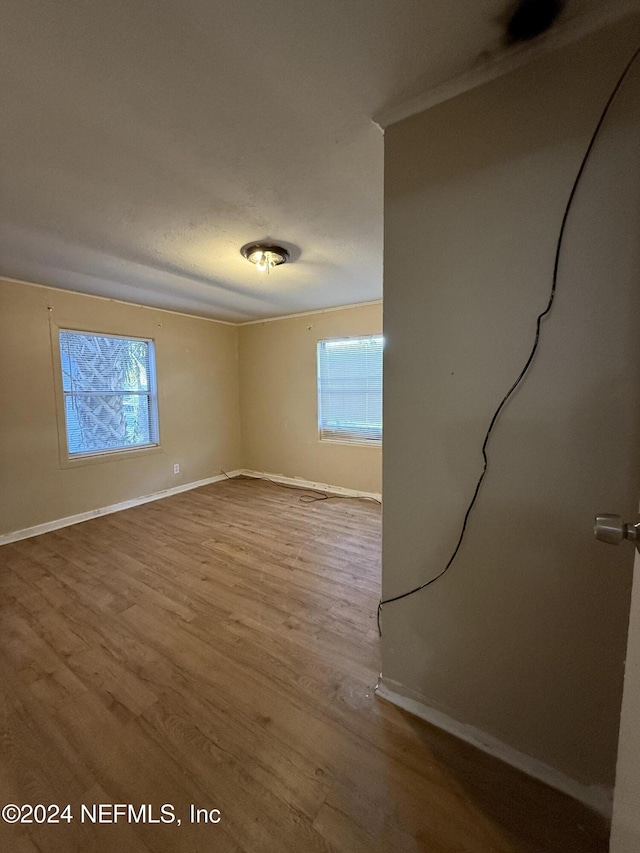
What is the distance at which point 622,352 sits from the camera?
92 cm

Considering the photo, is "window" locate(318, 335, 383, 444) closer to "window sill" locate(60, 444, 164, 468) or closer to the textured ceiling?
the textured ceiling

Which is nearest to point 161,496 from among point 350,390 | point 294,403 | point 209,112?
point 294,403

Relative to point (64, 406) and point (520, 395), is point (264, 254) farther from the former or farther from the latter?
point (64, 406)

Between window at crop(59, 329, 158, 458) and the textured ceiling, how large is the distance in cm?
130

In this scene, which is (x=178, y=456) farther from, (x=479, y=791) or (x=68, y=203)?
(x=479, y=791)

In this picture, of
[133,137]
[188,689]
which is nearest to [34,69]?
[133,137]

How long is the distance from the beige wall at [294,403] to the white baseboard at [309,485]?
57 mm

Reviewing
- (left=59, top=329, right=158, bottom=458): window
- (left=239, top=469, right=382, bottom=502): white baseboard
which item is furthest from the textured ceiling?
(left=239, top=469, right=382, bottom=502): white baseboard

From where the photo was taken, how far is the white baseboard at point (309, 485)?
4164 mm

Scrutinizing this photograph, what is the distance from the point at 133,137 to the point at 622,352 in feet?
6.19

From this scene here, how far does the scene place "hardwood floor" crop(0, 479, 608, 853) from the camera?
3.31ft

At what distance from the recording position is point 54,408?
3266 mm

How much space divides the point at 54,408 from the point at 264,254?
260cm

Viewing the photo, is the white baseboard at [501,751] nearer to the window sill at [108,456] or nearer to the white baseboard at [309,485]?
the white baseboard at [309,485]
